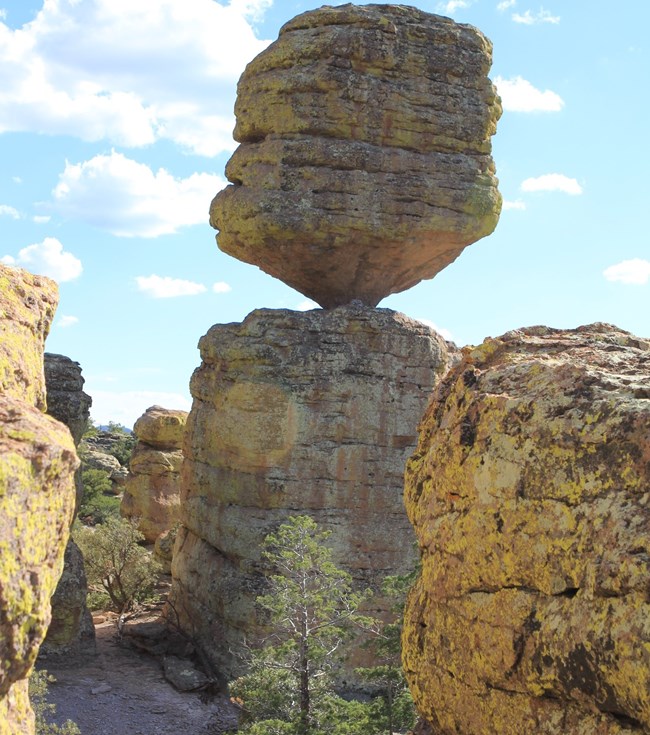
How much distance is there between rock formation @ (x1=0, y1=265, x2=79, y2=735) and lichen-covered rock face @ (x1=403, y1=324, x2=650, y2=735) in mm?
2531

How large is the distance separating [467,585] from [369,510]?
12.9m

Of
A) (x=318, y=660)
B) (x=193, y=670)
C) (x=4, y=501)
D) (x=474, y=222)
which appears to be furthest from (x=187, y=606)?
(x=4, y=501)

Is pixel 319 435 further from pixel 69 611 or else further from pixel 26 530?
pixel 26 530

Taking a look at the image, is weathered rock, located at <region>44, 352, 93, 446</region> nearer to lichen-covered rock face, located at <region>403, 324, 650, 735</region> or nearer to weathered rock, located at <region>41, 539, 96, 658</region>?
weathered rock, located at <region>41, 539, 96, 658</region>

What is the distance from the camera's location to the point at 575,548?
17.9 feet

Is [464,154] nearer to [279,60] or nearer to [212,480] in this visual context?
[279,60]

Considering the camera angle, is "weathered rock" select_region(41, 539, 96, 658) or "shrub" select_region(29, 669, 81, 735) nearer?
"shrub" select_region(29, 669, 81, 735)

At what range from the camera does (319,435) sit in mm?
18938

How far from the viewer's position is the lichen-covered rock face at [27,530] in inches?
169

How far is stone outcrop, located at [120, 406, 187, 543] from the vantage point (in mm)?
29453

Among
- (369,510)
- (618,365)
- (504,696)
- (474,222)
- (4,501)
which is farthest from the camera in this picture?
(474,222)

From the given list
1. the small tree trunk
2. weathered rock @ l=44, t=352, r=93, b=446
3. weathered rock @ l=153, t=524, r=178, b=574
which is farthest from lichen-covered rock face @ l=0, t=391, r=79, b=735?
weathered rock @ l=153, t=524, r=178, b=574

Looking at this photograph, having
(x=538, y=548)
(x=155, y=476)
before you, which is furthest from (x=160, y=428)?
(x=538, y=548)

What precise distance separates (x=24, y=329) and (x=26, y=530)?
224cm
